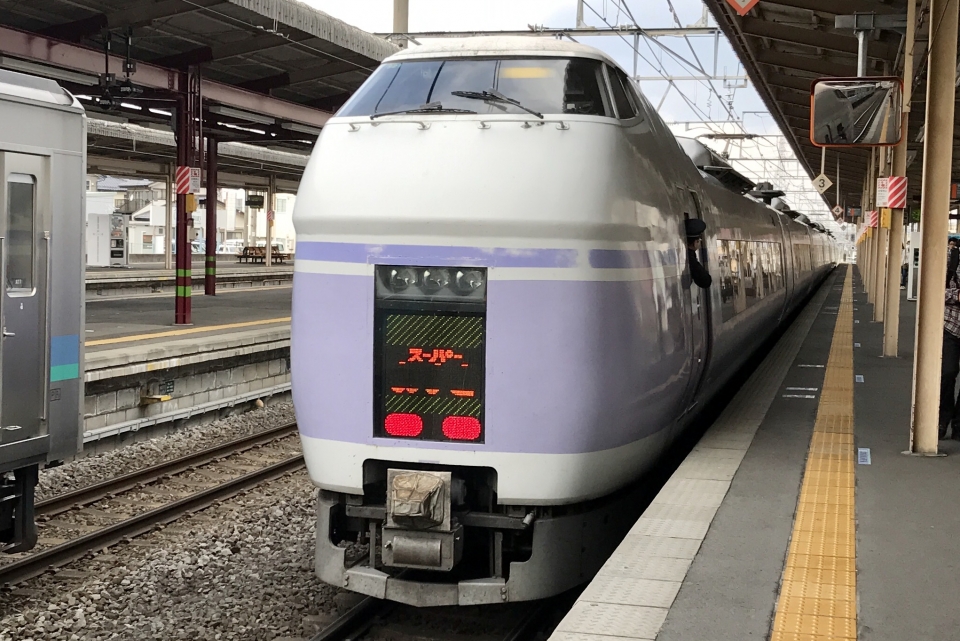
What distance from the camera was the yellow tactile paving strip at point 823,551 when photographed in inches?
146

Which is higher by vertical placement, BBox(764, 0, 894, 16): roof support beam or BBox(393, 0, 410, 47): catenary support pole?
BBox(393, 0, 410, 47): catenary support pole

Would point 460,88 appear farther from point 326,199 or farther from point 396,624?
point 396,624

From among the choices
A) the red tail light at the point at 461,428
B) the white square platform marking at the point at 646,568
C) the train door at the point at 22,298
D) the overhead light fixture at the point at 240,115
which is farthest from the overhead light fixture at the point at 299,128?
the white square platform marking at the point at 646,568

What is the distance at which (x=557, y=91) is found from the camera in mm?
5391

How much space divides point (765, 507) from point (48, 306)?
4599mm

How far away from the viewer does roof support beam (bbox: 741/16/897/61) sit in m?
15.5

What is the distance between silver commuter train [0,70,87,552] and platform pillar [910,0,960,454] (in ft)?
18.5

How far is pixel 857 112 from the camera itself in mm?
8641

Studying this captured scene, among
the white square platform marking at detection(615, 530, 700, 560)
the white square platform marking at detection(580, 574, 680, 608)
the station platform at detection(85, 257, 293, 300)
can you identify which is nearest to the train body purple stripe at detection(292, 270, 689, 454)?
the white square platform marking at detection(615, 530, 700, 560)

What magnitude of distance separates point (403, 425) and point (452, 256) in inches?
33.0

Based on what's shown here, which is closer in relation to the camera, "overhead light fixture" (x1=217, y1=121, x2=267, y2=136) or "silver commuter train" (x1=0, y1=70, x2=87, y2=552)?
"silver commuter train" (x1=0, y1=70, x2=87, y2=552)

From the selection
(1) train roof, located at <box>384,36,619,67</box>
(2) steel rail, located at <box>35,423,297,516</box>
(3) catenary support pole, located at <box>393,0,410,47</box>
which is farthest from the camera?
(3) catenary support pole, located at <box>393,0,410,47</box>

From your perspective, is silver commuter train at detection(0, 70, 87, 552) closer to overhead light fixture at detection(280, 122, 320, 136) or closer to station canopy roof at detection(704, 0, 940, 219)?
station canopy roof at detection(704, 0, 940, 219)

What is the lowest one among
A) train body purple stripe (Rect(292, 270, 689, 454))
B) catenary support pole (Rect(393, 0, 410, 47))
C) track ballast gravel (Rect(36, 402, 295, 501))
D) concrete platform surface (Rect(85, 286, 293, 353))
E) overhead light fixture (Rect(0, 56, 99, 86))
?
track ballast gravel (Rect(36, 402, 295, 501))
